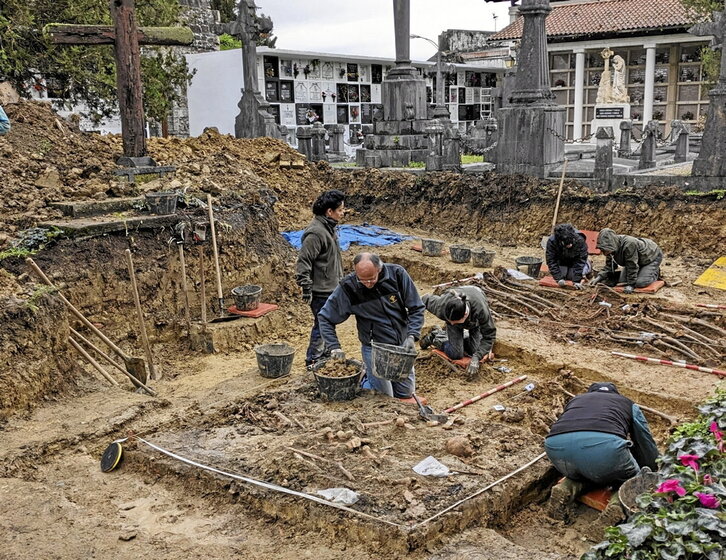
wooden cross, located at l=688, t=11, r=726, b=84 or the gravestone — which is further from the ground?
wooden cross, located at l=688, t=11, r=726, b=84

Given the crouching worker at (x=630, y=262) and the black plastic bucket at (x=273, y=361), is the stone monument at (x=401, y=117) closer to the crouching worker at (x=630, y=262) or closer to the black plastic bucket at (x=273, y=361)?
the crouching worker at (x=630, y=262)

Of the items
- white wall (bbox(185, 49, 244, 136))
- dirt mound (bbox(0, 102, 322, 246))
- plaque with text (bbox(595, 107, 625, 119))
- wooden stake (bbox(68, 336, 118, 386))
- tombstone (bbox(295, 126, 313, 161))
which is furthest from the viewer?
white wall (bbox(185, 49, 244, 136))

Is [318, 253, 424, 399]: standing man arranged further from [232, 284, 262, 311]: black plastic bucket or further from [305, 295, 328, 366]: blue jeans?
[232, 284, 262, 311]: black plastic bucket

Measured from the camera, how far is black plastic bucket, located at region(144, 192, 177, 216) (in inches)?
383

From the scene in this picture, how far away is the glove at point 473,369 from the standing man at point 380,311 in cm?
145

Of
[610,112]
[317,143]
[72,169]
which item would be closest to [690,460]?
[72,169]

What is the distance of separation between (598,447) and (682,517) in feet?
4.47

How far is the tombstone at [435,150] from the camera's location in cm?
1677

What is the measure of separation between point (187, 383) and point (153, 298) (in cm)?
184

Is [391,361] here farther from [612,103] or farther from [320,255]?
[612,103]

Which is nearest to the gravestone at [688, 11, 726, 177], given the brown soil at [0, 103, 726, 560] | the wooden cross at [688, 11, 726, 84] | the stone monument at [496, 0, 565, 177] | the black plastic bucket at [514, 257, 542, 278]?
the wooden cross at [688, 11, 726, 84]

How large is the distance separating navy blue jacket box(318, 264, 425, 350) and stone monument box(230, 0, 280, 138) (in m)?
14.3

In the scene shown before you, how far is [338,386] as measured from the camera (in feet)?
20.4

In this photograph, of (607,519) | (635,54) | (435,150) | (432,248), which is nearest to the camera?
(607,519)
